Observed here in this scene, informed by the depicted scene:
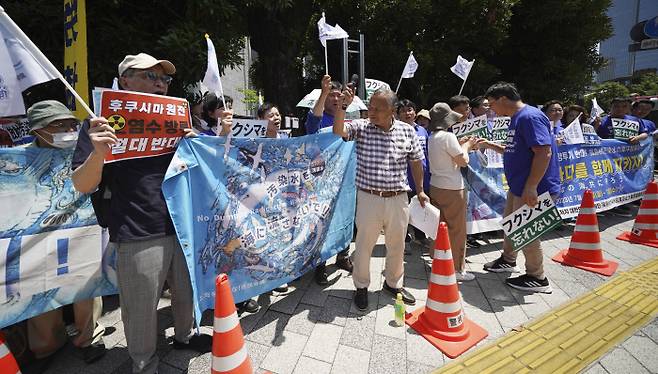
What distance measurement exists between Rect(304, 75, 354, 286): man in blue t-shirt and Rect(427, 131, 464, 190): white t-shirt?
3.75 ft

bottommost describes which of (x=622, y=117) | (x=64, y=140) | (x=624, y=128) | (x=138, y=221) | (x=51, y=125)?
(x=138, y=221)

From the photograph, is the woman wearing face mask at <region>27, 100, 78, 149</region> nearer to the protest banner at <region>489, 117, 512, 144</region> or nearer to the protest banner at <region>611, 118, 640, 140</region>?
the protest banner at <region>489, 117, 512, 144</region>

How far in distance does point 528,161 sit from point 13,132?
5.51 meters

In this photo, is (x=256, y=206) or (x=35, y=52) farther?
(x=256, y=206)

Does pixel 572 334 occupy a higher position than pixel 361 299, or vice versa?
pixel 361 299

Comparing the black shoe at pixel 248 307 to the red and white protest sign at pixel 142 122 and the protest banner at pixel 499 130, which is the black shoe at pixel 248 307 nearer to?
the red and white protest sign at pixel 142 122

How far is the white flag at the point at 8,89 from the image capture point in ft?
5.33

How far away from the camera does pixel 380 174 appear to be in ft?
9.80

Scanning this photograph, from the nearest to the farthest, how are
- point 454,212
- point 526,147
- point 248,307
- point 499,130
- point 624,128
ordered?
point 248,307 → point 526,147 → point 454,212 → point 499,130 → point 624,128

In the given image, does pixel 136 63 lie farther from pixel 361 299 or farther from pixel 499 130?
pixel 499 130

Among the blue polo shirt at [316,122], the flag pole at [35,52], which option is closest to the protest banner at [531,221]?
the blue polo shirt at [316,122]

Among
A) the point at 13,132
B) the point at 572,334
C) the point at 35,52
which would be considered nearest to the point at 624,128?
the point at 572,334

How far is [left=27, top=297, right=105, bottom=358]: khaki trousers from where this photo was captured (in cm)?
239

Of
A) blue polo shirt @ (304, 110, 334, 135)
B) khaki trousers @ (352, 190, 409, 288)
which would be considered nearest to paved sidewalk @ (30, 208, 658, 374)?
khaki trousers @ (352, 190, 409, 288)
